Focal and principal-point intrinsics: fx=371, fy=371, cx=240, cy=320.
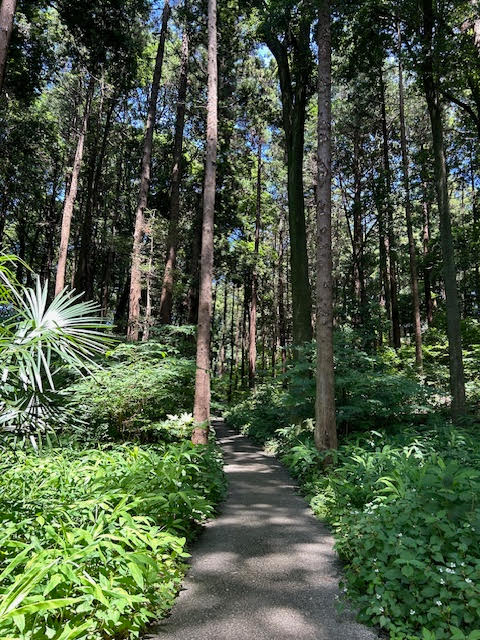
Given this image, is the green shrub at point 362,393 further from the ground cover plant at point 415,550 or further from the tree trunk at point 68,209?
the tree trunk at point 68,209

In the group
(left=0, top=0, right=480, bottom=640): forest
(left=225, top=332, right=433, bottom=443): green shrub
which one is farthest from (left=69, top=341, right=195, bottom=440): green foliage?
(left=225, top=332, right=433, bottom=443): green shrub

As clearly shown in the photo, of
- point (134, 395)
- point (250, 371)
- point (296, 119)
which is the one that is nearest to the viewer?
point (134, 395)

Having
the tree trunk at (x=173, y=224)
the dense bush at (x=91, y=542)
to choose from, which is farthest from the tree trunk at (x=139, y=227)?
the dense bush at (x=91, y=542)

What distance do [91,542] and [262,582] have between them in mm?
1666

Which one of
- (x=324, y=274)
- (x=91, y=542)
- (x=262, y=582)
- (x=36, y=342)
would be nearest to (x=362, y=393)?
(x=324, y=274)

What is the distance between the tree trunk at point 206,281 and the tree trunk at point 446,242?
5145mm

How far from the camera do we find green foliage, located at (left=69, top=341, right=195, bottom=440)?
7.61 metres

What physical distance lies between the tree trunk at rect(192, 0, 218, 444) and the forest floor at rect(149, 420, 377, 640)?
2.16 meters

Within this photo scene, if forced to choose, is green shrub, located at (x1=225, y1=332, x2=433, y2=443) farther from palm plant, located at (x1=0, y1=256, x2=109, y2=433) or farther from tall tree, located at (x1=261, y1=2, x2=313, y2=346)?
palm plant, located at (x1=0, y1=256, x2=109, y2=433)

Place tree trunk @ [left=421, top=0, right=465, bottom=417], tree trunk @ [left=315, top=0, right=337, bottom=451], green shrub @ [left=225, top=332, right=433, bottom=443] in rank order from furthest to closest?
tree trunk @ [left=421, top=0, right=465, bottom=417] < green shrub @ [left=225, top=332, right=433, bottom=443] < tree trunk @ [left=315, top=0, right=337, bottom=451]

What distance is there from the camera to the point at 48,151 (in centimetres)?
1789

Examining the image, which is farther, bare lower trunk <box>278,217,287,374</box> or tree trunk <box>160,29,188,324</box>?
bare lower trunk <box>278,217,287,374</box>

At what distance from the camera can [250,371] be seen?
22562 mm

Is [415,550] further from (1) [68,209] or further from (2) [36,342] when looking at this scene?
(1) [68,209]
